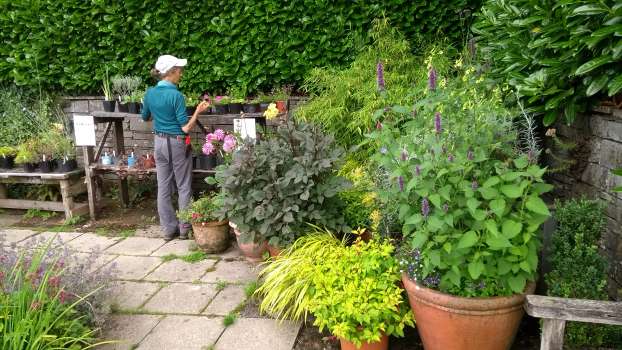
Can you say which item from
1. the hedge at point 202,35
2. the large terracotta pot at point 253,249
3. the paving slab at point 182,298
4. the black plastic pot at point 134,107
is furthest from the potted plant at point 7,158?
the large terracotta pot at point 253,249

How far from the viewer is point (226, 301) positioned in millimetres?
3539

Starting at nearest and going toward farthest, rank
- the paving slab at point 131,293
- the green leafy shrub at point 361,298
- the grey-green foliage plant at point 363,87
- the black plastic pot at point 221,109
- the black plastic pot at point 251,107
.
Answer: the green leafy shrub at point 361,298, the paving slab at point 131,293, the grey-green foliage plant at point 363,87, the black plastic pot at point 251,107, the black plastic pot at point 221,109

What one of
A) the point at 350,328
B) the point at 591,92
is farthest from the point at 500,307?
the point at 591,92

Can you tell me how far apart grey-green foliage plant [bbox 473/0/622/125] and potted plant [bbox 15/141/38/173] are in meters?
5.13

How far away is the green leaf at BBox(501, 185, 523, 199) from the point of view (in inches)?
85.4

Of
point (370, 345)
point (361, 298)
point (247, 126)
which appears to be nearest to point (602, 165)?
point (361, 298)

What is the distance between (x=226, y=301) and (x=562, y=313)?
2.29 metres

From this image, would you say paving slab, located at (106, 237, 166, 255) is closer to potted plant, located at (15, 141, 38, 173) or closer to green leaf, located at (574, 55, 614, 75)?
potted plant, located at (15, 141, 38, 173)

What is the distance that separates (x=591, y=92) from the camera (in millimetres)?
2465

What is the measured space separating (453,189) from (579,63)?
3.48 feet

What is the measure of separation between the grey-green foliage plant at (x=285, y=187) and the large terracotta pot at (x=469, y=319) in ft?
4.16

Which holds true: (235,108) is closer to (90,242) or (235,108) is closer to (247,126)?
(247,126)

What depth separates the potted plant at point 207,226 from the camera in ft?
14.5

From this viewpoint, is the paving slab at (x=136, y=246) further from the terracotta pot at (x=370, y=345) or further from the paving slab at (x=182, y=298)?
the terracotta pot at (x=370, y=345)
